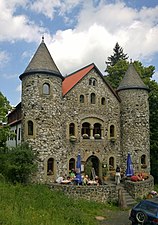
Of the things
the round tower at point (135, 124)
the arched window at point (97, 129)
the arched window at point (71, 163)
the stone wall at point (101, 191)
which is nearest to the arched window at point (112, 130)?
the round tower at point (135, 124)

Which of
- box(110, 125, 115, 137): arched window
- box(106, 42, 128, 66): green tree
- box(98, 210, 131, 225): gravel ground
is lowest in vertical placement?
box(98, 210, 131, 225): gravel ground

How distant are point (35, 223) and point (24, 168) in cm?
830

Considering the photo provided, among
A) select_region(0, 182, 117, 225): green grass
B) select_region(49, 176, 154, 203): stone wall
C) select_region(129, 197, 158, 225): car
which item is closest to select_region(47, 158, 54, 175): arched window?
select_region(49, 176, 154, 203): stone wall

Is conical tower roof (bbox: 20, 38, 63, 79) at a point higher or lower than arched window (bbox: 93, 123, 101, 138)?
higher

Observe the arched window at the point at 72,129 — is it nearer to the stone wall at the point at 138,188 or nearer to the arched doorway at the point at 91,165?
the arched doorway at the point at 91,165

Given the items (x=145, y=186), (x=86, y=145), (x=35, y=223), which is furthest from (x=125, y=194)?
(x=35, y=223)

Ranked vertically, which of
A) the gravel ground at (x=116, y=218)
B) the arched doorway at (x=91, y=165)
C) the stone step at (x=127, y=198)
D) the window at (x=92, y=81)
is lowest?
the gravel ground at (x=116, y=218)

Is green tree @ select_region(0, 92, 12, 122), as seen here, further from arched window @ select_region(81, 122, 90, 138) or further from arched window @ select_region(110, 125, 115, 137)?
arched window @ select_region(110, 125, 115, 137)

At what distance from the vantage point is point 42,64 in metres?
21.6

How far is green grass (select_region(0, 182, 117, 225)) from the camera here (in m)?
10.9

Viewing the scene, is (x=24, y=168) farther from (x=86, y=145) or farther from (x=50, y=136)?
(x=86, y=145)

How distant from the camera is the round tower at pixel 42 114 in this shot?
20.5 metres

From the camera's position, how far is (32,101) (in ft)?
68.6

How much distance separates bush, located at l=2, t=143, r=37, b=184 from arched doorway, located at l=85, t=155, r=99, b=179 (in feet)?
19.1
